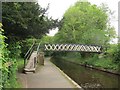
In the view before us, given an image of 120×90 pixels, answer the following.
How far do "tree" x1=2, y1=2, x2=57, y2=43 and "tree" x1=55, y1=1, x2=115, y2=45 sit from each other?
30255 millimetres

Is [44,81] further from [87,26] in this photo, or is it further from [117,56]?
[87,26]

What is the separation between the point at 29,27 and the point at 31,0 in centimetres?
163

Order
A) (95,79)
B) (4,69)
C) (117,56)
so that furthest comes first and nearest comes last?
1. (117,56)
2. (95,79)
3. (4,69)

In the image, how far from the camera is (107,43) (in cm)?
5069

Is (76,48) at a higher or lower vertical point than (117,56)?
higher

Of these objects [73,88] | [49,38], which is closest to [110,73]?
[73,88]

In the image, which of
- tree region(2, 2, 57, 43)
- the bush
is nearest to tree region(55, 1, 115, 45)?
the bush

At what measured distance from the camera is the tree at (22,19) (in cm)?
1445

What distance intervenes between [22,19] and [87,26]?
120 ft

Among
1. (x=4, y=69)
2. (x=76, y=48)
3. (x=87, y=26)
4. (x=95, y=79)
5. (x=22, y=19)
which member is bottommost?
(x=95, y=79)

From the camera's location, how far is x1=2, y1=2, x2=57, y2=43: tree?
14.4 m

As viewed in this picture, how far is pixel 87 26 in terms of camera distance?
51094mm

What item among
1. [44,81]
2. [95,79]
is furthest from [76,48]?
[44,81]

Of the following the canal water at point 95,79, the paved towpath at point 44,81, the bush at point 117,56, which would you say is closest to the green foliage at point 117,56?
the bush at point 117,56
